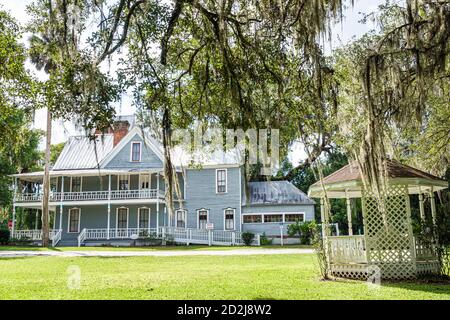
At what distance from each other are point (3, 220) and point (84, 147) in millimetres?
18980

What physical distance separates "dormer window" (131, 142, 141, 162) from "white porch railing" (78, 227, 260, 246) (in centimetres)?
445

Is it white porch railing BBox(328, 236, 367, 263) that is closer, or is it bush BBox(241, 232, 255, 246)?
white porch railing BBox(328, 236, 367, 263)

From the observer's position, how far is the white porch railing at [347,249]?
10.5m

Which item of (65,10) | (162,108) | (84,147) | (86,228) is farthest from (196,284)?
(84,147)

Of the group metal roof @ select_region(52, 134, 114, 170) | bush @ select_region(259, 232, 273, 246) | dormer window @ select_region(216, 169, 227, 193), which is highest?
metal roof @ select_region(52, 134, 114, 170)

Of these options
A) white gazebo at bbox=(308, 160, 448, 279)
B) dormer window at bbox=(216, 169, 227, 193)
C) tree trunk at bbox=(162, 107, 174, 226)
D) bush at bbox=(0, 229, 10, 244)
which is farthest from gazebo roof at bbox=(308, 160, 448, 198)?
bush at bbox=(0, 229, 10, 244)

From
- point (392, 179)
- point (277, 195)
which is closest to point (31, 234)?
point (277, 195)

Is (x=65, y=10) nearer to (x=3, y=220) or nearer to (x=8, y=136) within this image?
(x=8, y=136)

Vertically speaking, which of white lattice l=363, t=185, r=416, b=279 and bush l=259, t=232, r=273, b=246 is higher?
white lattice l=363, t=185, r=416, b=279

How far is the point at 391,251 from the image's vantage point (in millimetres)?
10258

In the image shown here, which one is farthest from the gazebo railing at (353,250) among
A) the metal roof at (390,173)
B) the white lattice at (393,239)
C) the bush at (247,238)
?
the bush at (247,238)

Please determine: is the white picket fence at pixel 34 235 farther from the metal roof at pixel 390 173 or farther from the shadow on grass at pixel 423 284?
the shadow on grass at pixel 423 284

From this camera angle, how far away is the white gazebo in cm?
1022

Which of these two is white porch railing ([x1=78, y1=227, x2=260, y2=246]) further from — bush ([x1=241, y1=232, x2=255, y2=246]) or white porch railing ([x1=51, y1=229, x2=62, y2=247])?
white porch railing ([x1=51, y1=229, x2=62, y2=247])
